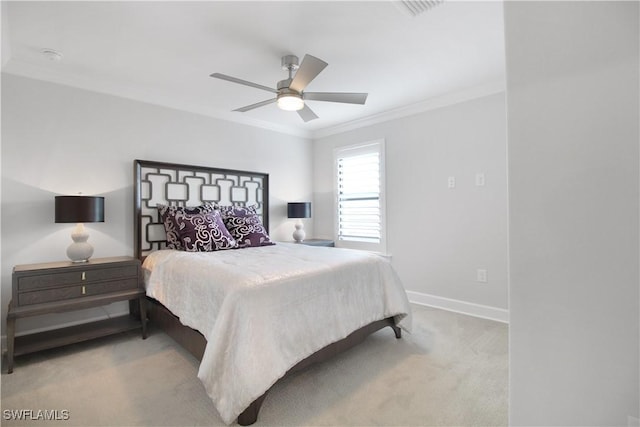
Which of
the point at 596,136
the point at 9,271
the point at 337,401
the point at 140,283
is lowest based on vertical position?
the point at 337,401

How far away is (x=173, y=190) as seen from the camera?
344 cm

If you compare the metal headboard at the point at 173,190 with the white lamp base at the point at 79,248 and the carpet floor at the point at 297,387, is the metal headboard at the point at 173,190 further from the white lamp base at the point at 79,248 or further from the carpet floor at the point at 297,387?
the carpet floor at the point at 297,387

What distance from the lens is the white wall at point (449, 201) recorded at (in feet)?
10.3

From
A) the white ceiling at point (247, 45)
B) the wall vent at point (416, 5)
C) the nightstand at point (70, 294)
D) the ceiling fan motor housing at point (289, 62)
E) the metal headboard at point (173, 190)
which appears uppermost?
the white ceiling at point (247, 45)

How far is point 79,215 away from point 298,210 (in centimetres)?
254

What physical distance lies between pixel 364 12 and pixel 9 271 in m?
3.55

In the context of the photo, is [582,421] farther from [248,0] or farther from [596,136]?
[248,0]

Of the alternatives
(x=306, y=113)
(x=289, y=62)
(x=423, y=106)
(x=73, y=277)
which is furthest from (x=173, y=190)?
(x=423, y=106)

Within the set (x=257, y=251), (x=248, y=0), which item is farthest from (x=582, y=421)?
(x=257, y=251)

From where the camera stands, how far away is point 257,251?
297cm

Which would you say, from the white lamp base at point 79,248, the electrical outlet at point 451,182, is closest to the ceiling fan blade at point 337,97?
the electrical outlet at point 451,182

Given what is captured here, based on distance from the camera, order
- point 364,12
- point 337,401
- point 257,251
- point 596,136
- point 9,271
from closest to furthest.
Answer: point 596,136 → point 337,401 → point 364,12 → point 9,271 → point 257,251

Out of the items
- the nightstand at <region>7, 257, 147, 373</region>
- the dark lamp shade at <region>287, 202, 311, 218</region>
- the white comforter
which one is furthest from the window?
the nightstand at <region>7, 257, 147, 373</region>

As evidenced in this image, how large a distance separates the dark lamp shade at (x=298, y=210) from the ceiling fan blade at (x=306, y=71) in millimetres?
2184
